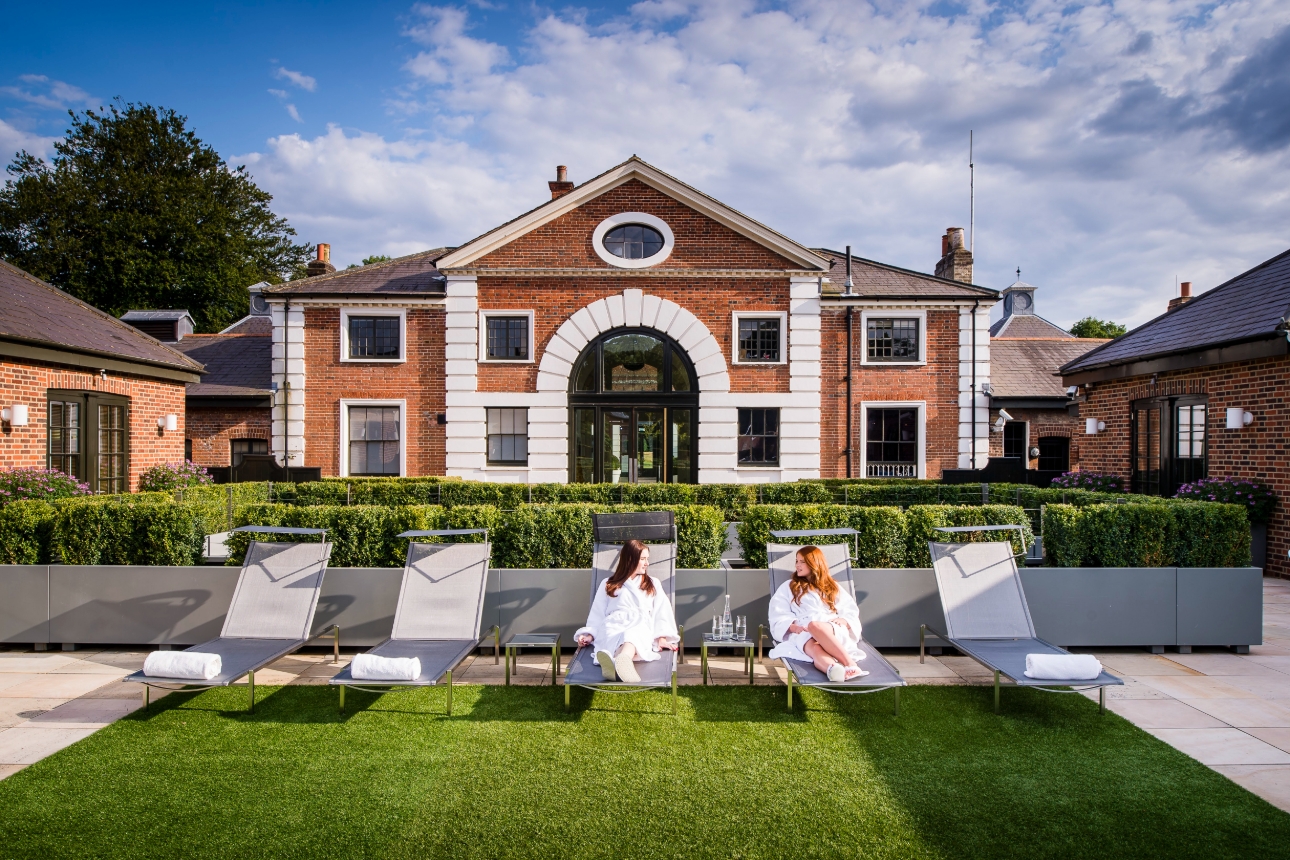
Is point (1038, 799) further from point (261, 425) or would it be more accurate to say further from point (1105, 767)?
point (261, 425)

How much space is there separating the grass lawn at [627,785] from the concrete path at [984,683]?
26 cm

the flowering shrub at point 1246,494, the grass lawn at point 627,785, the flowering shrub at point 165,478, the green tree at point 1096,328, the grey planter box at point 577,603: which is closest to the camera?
the grass lawn at point 627,785

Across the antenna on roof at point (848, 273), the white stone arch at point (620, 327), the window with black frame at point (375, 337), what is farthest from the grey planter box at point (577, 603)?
the antenna on roof at point (848, 273)

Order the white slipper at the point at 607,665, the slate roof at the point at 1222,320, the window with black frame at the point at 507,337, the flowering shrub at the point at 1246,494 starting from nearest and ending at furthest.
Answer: the white slipper at the point at 607,665, the flowering shrub at the point at 1246,494, the slate roof at the point at 1222,320, the window with black frame at the point at 507,337

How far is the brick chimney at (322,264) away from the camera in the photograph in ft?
60.1

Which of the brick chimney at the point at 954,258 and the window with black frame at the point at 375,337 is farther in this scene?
the brick chimney at the point at 954,258

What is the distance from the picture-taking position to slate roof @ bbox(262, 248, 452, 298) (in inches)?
631

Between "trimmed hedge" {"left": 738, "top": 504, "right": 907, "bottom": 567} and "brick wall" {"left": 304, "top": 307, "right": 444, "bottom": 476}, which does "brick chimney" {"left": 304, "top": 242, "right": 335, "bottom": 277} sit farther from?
"trimmed hedge" {"left": 738, "top": 504, "right": 907, "bottom": 567}

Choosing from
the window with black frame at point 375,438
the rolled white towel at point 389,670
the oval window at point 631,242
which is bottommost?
the rolled white towel at point 389,670

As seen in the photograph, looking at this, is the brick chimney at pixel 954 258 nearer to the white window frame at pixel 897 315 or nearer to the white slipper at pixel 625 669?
the white window frame at pixel 897 315

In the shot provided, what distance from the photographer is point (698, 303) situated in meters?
15.7

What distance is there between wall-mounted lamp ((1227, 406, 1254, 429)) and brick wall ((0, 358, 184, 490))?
62.2 ft

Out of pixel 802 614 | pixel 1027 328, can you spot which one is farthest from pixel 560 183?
pixel 1027 328

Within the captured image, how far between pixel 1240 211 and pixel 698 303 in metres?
13.6
